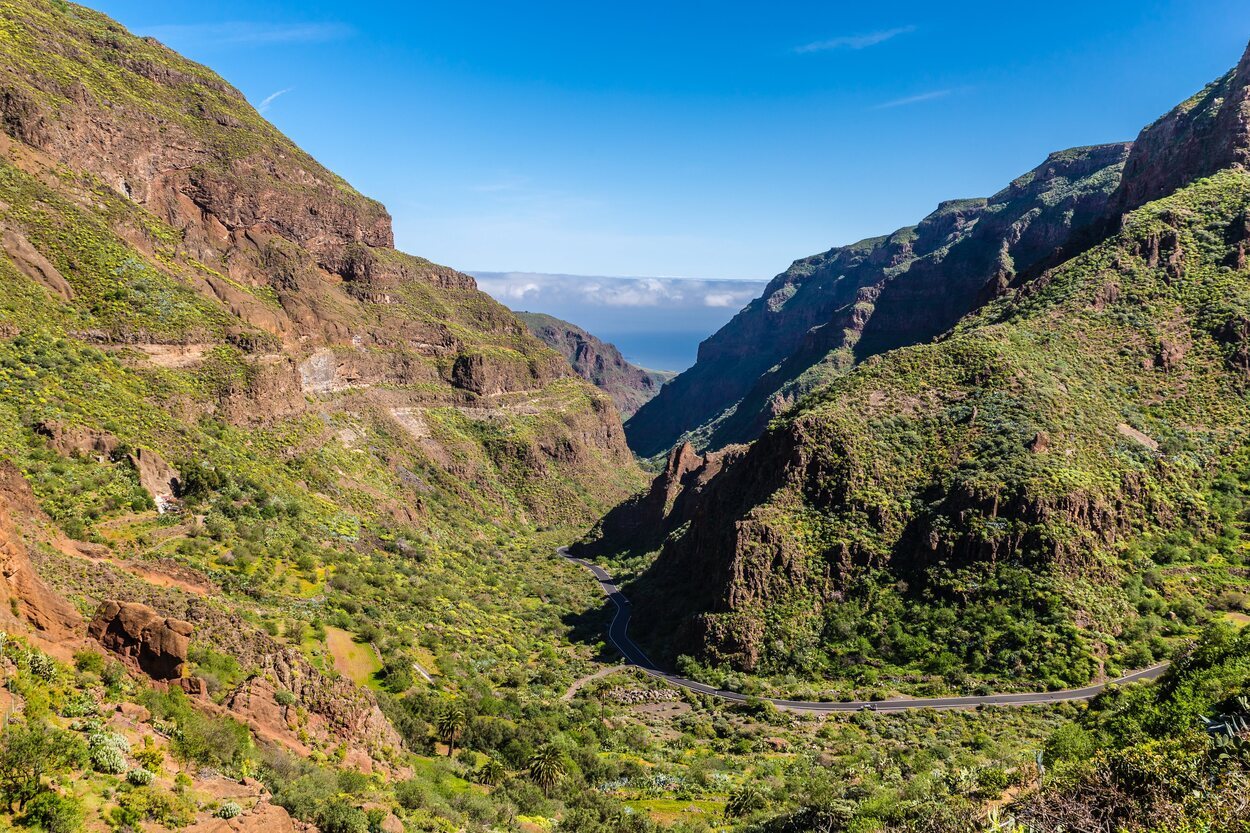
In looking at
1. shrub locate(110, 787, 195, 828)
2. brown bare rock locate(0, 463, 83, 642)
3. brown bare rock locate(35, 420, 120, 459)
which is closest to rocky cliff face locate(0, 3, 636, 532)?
brown bare rock locate(35, 420, 120, 459)

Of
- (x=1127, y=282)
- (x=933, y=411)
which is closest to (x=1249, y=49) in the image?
(x=1127, y=282)

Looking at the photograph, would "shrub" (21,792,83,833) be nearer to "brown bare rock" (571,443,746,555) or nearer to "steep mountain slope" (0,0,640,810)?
"steep mountain slope" (0,0,640,810)

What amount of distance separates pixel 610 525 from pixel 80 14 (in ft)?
392

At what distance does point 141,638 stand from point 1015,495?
62.8m

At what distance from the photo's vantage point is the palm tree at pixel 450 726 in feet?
122

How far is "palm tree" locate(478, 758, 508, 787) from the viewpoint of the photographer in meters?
34.0

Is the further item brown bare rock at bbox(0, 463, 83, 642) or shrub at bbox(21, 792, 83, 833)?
brown bare rock at bbox(0, 463, 83, 642)

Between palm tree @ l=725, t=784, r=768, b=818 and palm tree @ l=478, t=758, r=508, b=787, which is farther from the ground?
palm tree @ l=478, t=758, r=508, b=787

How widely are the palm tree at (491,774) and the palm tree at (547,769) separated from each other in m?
1.66

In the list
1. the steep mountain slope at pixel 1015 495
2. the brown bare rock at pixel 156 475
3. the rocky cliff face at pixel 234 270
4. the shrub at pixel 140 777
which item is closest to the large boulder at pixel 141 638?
the shrub at pixel 140 777

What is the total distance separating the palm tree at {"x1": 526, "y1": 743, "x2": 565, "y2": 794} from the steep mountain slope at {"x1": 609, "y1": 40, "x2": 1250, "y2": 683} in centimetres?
2726

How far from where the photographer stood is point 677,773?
136ft

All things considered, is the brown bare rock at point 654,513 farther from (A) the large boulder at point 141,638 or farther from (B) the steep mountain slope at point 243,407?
(A) the large boulder at point 141,638

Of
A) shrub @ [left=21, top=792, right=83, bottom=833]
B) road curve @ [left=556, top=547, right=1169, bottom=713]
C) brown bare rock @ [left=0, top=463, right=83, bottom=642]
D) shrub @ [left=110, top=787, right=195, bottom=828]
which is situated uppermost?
brown bare rock @ [left=0, top=463, right=83, bottom=642]
